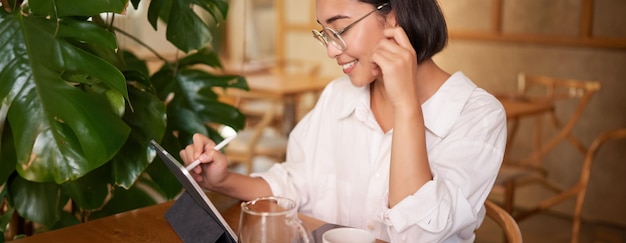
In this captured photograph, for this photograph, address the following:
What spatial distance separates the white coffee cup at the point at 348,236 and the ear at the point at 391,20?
53 centimetres

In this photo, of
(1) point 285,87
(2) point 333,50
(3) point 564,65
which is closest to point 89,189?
(2) point 333,50

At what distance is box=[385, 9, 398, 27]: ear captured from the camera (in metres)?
1.58

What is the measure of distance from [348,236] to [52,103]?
0.63 m

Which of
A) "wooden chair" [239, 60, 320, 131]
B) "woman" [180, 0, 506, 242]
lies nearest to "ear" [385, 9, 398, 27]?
"woman" [180, 0, 506, 242]

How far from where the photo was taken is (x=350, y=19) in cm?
157

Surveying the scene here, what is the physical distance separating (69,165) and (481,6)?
3690mm

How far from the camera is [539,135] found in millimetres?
4219

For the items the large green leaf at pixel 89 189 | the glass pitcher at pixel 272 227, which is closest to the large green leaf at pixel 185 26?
the large green leaf at pixel 89 189

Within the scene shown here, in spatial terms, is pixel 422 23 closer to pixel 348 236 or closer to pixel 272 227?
pixel 348 236

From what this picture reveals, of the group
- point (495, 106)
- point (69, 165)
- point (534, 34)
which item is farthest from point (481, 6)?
point (69, 165)

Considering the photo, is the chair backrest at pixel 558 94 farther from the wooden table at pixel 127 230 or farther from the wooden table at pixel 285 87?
the wooden table at pixel 127 230

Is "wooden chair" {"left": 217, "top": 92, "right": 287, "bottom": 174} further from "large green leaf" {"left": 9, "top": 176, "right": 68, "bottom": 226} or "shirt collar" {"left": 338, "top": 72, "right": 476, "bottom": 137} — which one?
"shirt collar" {"left": 338, "top": 72, "right": 476, "bottom": 137}

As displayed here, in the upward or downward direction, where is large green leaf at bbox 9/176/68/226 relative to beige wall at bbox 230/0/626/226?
upward

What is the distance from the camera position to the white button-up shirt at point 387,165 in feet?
4.74
